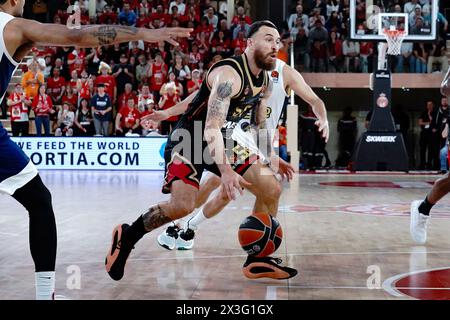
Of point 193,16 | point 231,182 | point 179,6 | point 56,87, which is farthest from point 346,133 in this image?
point 231,182

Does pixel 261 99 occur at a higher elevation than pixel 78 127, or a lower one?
higher

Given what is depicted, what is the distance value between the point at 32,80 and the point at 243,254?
506 inches

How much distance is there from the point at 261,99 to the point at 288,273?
135 cm

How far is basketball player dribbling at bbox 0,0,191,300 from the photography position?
147 inches

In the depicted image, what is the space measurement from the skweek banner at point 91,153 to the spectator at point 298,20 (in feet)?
19.1

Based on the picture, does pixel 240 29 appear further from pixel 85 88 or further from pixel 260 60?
pixel 260 60

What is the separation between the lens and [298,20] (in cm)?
1997

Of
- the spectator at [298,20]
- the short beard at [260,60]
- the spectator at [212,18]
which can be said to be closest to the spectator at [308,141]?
the spectator at [298,20]

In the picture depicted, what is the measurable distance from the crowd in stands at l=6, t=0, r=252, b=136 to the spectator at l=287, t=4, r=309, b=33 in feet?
4.09

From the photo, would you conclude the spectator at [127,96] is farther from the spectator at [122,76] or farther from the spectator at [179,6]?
the spectator at [179,6]

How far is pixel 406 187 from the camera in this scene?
1322 centimetres
